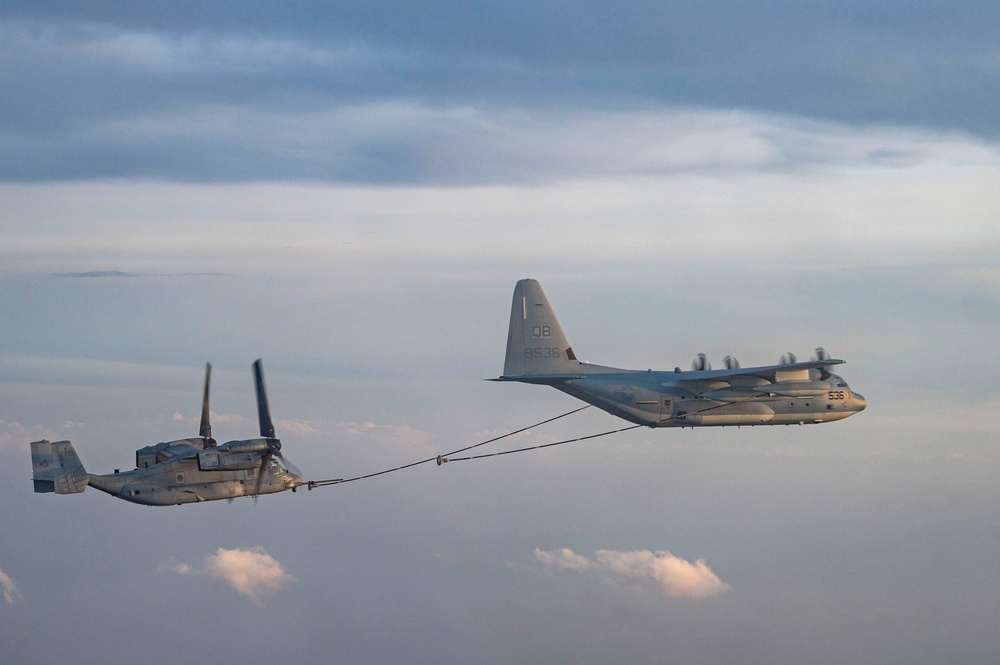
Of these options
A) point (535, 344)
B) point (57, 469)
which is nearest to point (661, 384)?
point (535, 344)

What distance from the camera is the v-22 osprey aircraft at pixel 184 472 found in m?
93.1

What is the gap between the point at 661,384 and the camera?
94250mm

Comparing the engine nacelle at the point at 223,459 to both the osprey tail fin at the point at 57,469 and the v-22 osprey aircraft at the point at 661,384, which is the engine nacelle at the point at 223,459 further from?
the v-22 osprey aircraft at the point at 661,384

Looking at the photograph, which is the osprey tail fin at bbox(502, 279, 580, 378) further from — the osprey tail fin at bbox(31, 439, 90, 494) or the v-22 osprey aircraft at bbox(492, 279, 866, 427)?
the osprey tail fin at bbox(31, 439, 90, 494)

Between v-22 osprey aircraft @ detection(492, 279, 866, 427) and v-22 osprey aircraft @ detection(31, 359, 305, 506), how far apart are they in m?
21.1

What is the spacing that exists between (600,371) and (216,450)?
32330 millimetres

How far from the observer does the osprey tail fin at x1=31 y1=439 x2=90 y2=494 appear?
96625 millimetres

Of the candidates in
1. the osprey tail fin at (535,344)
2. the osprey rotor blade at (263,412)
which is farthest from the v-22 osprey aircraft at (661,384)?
the osprey rotor blade at (263,412)

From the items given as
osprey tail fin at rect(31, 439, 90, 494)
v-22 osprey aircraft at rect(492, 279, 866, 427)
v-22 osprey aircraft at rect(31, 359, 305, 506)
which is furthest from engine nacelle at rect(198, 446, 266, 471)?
v-22 osprey aircraft at rect(492, 279, 866, 427)

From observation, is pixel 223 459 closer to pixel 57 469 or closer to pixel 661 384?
pixel 57 469

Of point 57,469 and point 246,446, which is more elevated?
point 246,446

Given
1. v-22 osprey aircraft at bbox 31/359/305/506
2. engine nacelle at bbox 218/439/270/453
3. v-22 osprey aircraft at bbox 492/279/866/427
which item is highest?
v-22 osprey aircraft at bbox 492/279/866/427

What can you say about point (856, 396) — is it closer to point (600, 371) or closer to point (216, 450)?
point (600, 371)

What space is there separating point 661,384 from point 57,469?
51808 mm
